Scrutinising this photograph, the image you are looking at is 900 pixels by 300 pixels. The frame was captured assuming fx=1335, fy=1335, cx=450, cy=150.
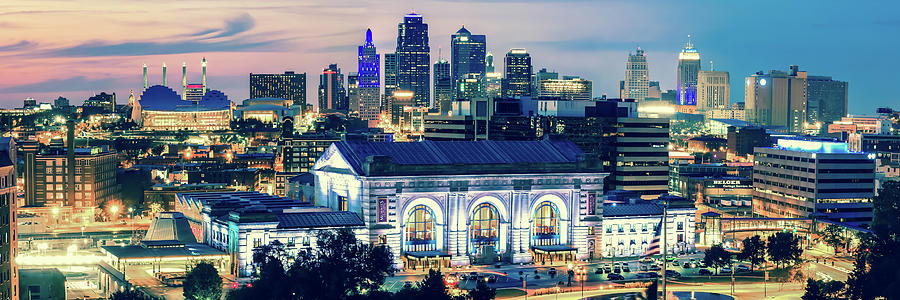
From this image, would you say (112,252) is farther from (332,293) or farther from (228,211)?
(332,293)

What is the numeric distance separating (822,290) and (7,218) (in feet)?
294

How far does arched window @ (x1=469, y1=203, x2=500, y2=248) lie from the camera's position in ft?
632

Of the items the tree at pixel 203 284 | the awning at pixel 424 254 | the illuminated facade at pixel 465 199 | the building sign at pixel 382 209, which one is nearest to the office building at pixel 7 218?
the tree at pixel 203 284

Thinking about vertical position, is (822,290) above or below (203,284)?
below

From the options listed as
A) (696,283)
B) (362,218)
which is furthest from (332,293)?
(696,283)

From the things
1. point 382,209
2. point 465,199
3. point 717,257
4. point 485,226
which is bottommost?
point 717,257

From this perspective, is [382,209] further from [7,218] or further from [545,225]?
[7,218]

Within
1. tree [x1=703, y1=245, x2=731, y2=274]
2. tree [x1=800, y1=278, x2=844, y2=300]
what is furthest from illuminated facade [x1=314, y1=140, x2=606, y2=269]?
tree [x1=800, y1=278, x2=844, y2=300]

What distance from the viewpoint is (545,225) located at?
197m

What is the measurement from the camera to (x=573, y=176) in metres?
196

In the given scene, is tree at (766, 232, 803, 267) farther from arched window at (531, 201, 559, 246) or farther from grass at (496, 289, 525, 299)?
grass at (496, 289, 525, 299)

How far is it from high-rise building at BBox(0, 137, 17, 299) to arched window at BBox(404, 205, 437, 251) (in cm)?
6739

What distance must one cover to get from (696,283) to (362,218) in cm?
4648

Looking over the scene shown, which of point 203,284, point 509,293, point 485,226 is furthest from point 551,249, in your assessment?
point 203,284
